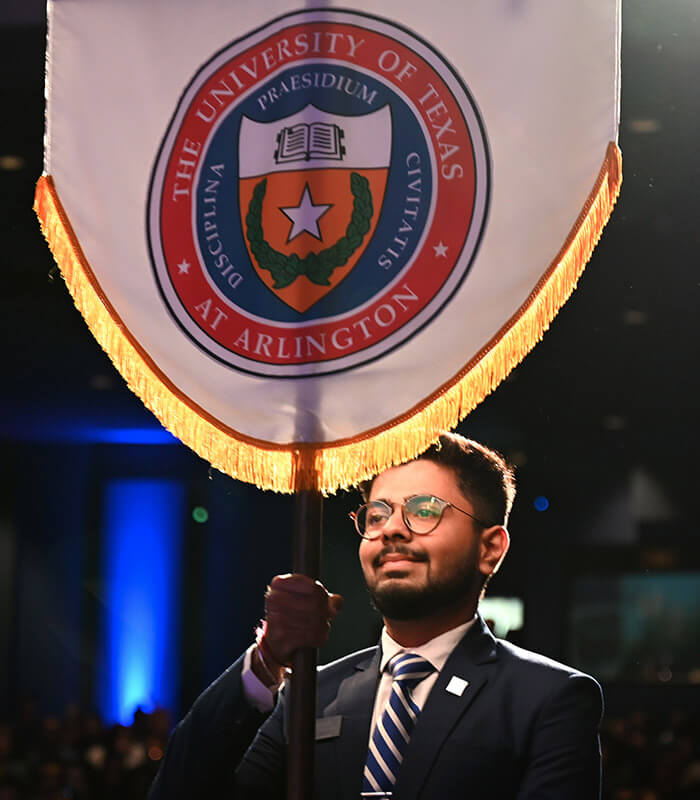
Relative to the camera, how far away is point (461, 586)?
187cm

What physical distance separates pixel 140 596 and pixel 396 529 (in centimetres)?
674

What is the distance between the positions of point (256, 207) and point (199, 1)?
0.45 metres

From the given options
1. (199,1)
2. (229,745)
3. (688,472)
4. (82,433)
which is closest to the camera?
(229,745)

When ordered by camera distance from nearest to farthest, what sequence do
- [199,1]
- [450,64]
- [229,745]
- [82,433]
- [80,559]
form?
[229,745] < [450,64] < [199,1] < [82,433] < [80,559]

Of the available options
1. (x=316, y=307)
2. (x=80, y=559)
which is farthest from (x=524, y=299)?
(x=80, y=559)

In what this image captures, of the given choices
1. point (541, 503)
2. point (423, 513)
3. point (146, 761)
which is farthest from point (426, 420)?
point (146, 761)

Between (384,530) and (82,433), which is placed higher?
(384,530)

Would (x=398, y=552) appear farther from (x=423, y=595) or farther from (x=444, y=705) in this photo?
(x=444, y=705)

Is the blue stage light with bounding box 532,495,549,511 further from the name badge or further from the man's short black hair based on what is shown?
the name badge

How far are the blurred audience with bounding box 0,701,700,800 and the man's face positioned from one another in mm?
4169

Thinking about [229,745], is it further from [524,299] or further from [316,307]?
[524,299]

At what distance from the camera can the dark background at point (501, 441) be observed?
3.98 metres

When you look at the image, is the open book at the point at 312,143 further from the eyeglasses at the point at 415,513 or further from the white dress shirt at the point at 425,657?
the white dress shirt at the point at 425,657

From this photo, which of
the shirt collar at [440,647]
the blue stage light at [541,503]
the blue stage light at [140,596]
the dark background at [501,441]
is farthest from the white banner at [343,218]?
the blue stage light at [140,596]
